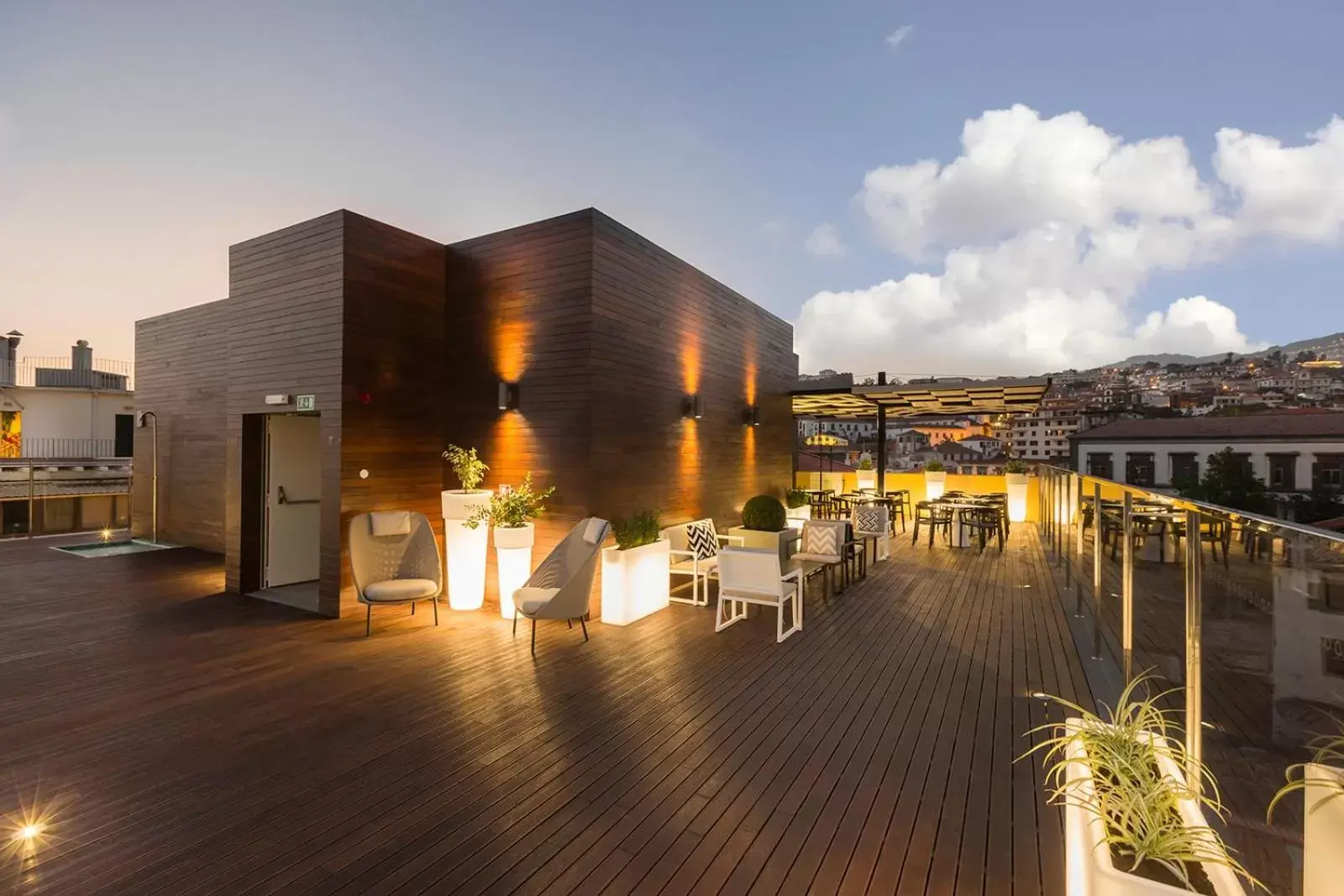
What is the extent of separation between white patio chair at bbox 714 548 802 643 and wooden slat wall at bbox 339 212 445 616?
135 inches

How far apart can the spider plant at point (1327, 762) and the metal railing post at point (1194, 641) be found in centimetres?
71

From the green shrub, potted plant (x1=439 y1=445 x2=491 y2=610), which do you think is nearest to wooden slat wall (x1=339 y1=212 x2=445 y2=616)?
potted plant (x1=439 y1=445 x2=491 y2=610)

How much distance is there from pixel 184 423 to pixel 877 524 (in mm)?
11613

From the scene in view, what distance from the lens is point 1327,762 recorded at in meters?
1.39

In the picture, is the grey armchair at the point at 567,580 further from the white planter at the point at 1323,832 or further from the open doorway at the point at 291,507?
the white planter at the point at 1323,832

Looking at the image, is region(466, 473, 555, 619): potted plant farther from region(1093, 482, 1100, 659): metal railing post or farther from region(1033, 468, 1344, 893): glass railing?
region(1093, 482, 1100, 659): metal railing post

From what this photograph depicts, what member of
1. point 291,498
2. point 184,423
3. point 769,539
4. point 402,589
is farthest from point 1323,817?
point 184,423

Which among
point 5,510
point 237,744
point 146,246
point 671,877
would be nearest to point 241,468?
point 237,744

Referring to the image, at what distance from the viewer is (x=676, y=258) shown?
23.7 feet

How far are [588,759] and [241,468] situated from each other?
5.93 meters

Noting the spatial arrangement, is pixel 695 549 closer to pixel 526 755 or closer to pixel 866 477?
pixel 526 755

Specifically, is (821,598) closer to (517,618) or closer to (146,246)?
(517,618)

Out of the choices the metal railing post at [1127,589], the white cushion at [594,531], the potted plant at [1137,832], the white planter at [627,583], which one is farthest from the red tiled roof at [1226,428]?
the potted plant at [1137,832]

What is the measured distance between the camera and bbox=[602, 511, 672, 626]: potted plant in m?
5.62
